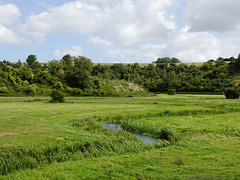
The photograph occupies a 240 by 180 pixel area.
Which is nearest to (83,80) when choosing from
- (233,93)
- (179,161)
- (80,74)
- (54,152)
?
(80,74)

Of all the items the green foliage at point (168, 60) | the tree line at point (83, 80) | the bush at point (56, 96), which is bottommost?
the bush at point (56, 96)

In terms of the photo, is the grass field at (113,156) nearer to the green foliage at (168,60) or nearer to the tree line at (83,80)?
the tree line at (83,80)

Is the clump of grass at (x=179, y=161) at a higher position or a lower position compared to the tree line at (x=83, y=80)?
lower

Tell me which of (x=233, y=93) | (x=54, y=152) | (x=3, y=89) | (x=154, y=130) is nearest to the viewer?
(x=54, y=152)

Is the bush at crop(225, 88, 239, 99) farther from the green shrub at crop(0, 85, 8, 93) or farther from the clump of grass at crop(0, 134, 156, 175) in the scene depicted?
the green shrub at crop(0, 85, 8, 93)

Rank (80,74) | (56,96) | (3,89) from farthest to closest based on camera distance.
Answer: (80,74)
(3,89)
(56,96)

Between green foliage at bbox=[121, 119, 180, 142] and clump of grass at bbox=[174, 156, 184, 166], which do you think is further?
green foliage at bbox=[121, 119, 180, 142]

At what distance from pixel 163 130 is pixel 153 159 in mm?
5972

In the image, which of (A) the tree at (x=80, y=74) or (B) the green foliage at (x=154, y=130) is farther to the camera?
(A) the tree at (x=80, y=74)

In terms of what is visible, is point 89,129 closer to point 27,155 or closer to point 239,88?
point 27,155

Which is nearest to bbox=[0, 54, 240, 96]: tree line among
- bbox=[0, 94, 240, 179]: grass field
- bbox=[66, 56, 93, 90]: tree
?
bbox=[66, 56, 93, 90]: tree

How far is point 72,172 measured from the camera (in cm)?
972

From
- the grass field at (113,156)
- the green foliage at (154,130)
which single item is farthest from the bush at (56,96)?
the grass field at (113,156)

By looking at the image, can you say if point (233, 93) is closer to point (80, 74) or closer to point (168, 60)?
point (80, 74)
